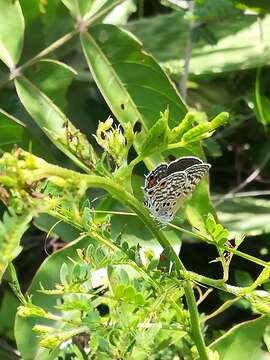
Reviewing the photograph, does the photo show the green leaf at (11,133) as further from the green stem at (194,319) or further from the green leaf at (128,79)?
the green stem at (194,319)

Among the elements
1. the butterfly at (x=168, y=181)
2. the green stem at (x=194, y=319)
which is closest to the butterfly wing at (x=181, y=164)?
the butterfly at (x=168, y=181)

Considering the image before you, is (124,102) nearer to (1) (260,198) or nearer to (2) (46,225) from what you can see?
(2) (46,225)

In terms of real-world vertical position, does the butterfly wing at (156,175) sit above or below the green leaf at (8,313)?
above

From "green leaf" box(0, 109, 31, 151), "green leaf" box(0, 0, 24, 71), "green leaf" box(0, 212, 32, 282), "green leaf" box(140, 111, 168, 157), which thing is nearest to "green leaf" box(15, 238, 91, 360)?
"green leaf" box(0, 109, 31, 151)

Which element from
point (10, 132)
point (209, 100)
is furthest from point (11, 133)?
point (209, 100)

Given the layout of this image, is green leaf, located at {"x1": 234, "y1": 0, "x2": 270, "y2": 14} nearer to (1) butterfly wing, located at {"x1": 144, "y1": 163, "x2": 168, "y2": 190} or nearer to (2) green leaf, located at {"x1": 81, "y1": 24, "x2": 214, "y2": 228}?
(2) green leaf, located at {"x1": 81, "y1": 24, "x2": 214, "y2": 228}

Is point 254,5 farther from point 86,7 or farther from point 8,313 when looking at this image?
point 8,313

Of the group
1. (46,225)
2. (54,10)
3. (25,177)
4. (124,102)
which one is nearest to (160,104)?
(124,102)
